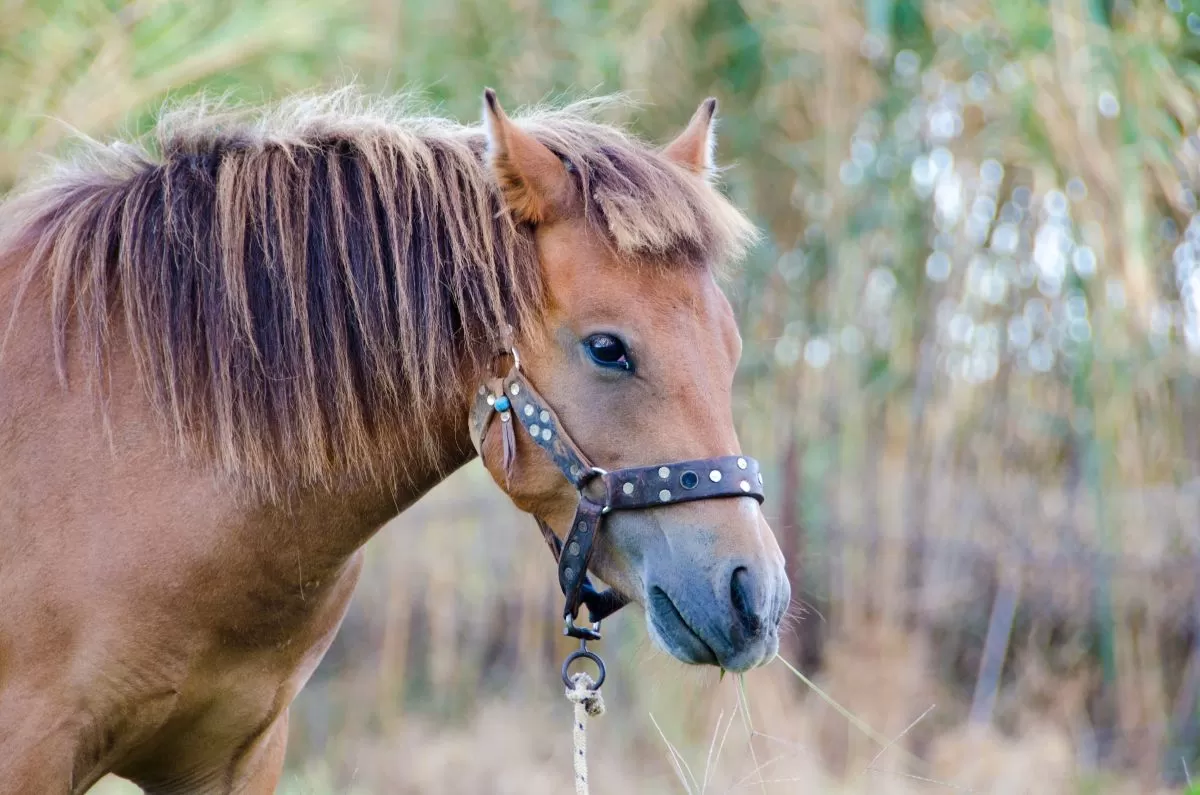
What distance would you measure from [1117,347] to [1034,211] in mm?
864

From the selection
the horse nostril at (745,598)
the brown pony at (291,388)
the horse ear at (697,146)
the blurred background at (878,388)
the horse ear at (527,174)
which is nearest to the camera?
the horse nostril at (745,598)

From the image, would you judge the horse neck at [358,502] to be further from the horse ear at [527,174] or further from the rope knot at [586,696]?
the rope knot at [586,696]

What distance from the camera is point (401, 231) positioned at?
7.66 feet

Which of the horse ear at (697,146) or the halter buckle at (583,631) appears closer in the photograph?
the halter buckle at (583,631)

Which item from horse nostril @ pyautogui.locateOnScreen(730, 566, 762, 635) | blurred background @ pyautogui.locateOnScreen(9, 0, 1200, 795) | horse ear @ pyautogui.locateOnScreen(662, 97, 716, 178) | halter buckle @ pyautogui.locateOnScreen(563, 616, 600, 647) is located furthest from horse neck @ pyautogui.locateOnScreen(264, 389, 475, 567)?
→ blurred background @ pyautogui.locateOnScreen(9, 0, 1200, 795)

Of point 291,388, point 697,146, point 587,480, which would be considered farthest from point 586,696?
point 697,146

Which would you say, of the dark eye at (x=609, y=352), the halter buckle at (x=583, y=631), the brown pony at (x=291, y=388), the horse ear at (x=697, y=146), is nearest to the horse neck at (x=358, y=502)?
the brown pony at (x=291, y=388)

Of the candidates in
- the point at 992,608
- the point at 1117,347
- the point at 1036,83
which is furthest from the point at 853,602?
the point at 1036,83

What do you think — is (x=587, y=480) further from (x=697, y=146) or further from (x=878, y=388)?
(x=878, y=388)

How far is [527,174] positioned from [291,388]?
64cm

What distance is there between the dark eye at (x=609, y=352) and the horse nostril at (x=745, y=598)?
1.49ft

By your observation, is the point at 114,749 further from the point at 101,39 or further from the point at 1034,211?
the point at 1034,211

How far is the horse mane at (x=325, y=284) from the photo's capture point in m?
2.26

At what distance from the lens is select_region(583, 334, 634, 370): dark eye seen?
2.17 meters
